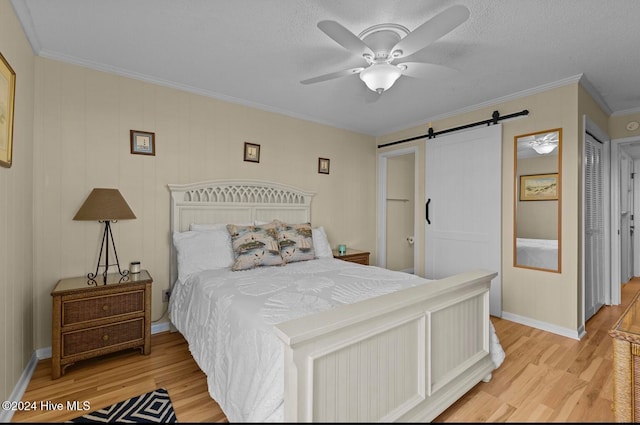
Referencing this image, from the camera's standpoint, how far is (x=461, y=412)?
174 centimetres

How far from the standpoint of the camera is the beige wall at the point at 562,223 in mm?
2861

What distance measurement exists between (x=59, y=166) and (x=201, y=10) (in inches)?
70.1

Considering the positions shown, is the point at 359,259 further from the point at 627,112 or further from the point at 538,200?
the point at 627,112

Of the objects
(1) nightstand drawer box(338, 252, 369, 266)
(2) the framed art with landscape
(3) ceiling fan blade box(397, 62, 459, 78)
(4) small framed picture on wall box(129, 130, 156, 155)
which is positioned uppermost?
(3) ceiling fan blade box(397, 62, 459, 78)

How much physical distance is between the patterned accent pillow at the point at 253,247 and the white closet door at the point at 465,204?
2.28m

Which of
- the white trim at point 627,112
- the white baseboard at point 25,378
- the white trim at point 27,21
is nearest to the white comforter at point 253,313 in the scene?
the white baseboard at point 25,378

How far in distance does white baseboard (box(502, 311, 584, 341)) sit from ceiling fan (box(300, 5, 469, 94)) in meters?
2.80

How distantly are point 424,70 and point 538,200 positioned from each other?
1.86 meters

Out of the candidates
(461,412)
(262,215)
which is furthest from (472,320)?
(262,215)

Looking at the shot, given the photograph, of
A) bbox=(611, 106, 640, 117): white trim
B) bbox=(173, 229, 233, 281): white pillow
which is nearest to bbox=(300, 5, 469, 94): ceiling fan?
bbox=(173, 229, 233, 281): white pillow

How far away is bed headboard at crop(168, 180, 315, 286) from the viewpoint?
2982 mm

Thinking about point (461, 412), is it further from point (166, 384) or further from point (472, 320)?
point (166, 384)

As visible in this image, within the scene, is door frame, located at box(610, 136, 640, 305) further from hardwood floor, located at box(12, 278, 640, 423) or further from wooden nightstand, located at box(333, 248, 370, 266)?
wooden nightstand, located at box(333, 248, 370, 266)

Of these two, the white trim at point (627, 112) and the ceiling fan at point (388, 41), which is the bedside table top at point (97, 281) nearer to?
the ceiling fan at point (388, 41)
